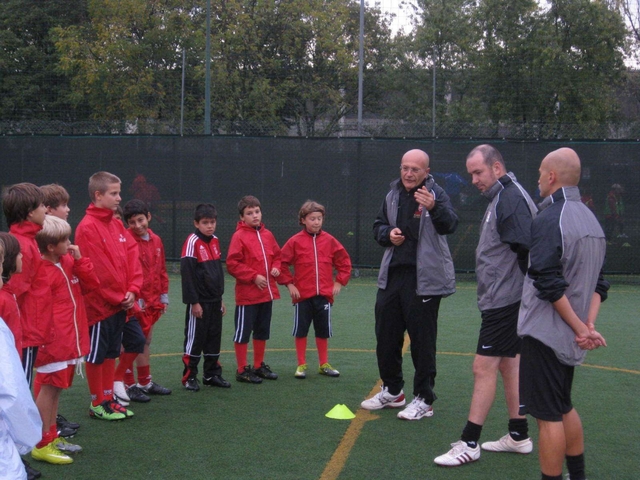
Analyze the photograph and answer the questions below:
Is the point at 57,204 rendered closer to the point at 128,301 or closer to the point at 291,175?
the point at 128,301

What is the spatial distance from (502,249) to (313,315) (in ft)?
9.17

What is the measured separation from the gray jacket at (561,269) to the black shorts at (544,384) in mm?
54

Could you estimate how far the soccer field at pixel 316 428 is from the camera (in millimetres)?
4547

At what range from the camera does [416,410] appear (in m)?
5.56

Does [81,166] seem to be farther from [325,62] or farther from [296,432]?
[325,62]

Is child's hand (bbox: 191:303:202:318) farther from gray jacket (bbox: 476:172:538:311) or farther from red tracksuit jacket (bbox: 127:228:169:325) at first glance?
gray jacket (bbox: 476:172:538:311)

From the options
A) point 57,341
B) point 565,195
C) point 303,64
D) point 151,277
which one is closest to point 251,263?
point 151,277

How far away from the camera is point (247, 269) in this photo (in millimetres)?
6766

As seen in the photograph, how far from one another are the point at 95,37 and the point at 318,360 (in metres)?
19.0

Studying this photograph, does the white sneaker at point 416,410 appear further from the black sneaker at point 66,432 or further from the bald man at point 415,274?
the black sneaker at point 66,432

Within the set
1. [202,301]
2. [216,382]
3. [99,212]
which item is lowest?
[216,382]

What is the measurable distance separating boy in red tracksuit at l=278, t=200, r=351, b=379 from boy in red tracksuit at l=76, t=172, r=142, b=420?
1.85 metres

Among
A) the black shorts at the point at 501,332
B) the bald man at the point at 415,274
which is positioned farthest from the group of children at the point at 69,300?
the black shorts at the point at 501,332

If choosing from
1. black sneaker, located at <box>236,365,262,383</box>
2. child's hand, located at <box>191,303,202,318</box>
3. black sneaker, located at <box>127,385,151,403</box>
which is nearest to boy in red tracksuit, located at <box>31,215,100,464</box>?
black sneaker, located at <box>127,385,151,403</box>
